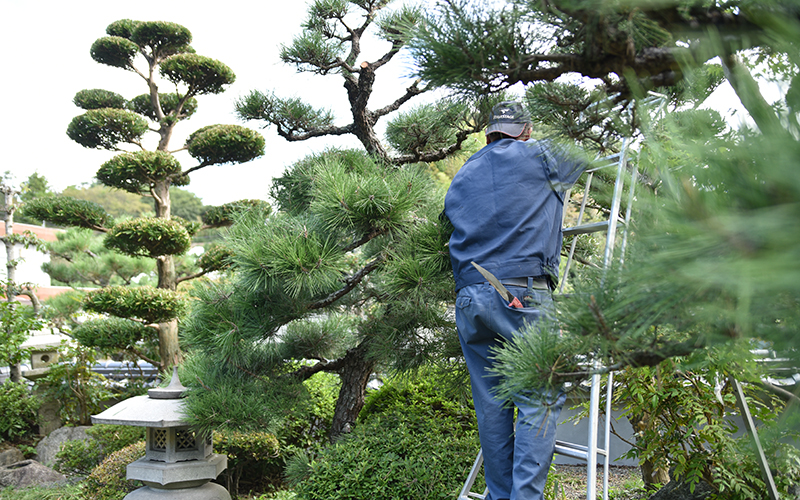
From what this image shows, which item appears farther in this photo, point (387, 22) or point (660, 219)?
point (387, 22)

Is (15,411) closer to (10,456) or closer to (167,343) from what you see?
(10,456)

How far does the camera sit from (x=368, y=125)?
3201 millimetres

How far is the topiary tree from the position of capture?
16.0ft

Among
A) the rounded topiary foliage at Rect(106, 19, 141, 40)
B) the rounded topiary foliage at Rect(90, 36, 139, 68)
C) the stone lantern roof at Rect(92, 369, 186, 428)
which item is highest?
the rounded topiary foliage at Rect(106, 19, 141, 40)

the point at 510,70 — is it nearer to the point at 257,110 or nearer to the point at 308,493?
the point at 308,493

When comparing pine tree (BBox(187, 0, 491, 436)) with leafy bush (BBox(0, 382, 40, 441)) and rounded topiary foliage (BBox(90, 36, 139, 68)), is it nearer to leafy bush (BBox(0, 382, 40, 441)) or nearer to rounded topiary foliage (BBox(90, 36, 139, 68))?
rounded topiary foliage (BBox(90, 36, 139, 68))

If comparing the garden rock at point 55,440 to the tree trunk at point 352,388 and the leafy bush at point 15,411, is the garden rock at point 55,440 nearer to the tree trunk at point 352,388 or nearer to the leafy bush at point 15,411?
the leafy bush at point 15,411

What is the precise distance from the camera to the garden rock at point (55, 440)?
493cm

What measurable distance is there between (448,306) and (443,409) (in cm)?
73

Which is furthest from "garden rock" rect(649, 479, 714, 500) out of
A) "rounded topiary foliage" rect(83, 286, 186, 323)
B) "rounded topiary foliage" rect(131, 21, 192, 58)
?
"rounded topiary foliage" rect(131, 21, 192, 58)

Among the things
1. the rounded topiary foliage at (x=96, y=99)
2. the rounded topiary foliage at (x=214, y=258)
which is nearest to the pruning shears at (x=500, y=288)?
the rounded topiary foliage at (x=214, y=258)

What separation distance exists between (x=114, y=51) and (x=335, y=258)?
4.60 metres

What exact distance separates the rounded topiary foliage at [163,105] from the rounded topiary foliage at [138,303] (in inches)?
86.7

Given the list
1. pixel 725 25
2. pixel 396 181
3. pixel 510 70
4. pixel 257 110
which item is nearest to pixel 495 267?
pixel 396 181
